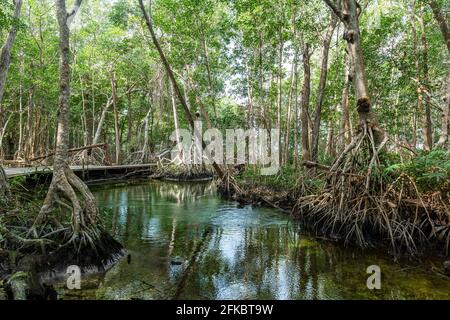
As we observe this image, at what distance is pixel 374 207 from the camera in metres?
5.66

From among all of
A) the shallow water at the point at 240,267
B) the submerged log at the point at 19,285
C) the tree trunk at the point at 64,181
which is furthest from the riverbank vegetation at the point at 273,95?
the submerged log at the point at 19,285

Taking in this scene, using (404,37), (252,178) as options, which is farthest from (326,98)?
(252,178)

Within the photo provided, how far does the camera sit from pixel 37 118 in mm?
18484

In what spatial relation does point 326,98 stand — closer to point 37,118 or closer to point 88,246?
point 88,246

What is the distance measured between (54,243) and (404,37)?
44.9 ft

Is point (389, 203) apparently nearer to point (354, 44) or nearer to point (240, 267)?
point (240, 267)

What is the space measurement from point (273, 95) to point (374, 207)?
10.1m

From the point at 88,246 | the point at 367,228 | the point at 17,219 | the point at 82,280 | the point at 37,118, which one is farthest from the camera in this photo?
the point at 37,118

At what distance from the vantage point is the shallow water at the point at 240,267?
13.0 feet

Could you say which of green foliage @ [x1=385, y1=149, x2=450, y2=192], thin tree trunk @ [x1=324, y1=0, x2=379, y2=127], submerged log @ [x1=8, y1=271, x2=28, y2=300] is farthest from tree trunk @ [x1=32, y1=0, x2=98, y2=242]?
thin tree trunk @ [x1=324, y1=0, x2=379, y2=127]

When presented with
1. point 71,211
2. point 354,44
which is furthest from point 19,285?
point 354,44

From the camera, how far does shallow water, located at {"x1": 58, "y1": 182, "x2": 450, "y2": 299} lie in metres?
3.96
